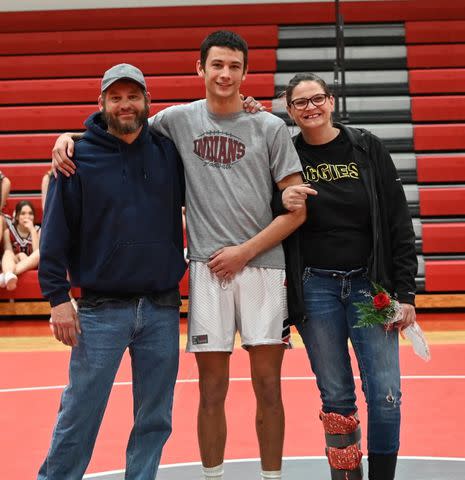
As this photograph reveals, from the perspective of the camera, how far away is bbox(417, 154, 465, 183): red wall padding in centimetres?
927

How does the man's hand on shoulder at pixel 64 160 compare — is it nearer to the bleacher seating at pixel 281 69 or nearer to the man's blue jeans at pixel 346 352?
the man's blue jeans at pixel 346 352

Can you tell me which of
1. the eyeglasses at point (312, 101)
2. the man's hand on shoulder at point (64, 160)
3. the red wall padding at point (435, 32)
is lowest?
the man's hand on shoulder at point (64, 160)

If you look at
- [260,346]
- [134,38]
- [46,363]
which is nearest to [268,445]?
[260,346]

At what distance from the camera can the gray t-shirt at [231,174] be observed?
11.6 ft

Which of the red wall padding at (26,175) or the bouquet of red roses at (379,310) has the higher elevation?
the red wall padding at (26,175)

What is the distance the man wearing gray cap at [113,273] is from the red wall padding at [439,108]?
22.6 ft

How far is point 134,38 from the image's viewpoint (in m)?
10.8

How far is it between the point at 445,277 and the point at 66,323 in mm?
5832

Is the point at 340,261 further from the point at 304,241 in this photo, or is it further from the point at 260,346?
the point at 260,346

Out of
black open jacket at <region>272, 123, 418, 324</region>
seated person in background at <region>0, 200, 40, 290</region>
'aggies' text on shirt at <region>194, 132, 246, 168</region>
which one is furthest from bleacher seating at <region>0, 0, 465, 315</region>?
'aggies' text on shirt at <region>194, 132, 246, 168</region>

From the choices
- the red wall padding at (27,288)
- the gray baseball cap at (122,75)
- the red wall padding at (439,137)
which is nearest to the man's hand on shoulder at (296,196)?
the gray baseball cap at (122,75)

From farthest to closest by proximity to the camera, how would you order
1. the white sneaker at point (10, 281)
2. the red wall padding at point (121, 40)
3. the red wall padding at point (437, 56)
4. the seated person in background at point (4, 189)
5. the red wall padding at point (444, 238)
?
the red wall padding at point (121, 40)
the red wall padding at point (437, 56)
the seated person in background at point (4, 189)
the red wall padding at point (444, 238)
the white sneaker at point (10, 281)

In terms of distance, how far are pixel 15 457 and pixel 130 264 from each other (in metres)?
1.66

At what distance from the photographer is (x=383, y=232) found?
11.6 ft
